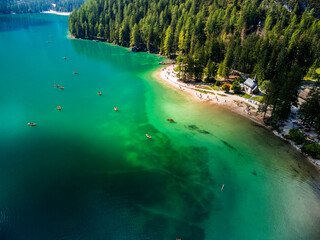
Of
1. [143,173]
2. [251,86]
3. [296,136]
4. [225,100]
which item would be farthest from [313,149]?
[143,173]

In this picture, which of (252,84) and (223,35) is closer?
(252,84)

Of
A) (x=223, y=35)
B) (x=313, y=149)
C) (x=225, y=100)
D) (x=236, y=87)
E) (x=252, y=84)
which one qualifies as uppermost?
(x=223, y=35)

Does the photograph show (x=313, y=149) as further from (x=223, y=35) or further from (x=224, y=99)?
(x=223, y=35)

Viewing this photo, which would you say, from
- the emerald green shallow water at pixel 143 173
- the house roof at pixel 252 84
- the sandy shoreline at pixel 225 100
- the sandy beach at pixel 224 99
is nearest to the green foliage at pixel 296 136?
the sandy shoreline at pixel 225 100

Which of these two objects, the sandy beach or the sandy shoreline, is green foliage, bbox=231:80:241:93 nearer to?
the sandy beach

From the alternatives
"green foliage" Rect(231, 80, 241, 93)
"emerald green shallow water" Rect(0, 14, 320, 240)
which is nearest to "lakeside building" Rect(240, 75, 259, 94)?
"green foliage" Rect(231, 80, 241, 93)

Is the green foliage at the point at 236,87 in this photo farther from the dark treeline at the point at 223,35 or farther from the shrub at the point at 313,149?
the shrub at the point at 313,149

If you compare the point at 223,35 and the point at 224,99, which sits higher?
the point at 223,35
